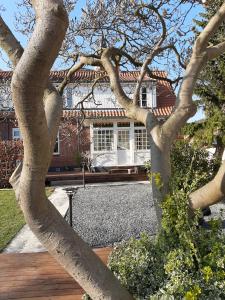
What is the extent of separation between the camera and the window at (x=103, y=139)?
862 inches

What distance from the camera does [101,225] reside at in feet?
26.0

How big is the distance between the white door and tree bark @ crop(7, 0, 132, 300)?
63.5 ft

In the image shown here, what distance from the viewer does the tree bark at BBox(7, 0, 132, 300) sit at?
4.92 feet

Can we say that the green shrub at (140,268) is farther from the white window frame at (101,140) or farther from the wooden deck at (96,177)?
the white window frame at (101,140)

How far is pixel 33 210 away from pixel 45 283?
6.19 ft

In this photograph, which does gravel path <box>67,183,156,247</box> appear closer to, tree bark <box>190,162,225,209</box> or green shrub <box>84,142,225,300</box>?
green shrub <box>84,142,225,300</box>

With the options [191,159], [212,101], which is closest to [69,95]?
[212,101]

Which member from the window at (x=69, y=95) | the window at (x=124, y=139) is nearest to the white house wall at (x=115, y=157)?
the window at (x=124, y=139)

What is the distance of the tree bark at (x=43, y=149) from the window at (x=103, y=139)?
19541 mm

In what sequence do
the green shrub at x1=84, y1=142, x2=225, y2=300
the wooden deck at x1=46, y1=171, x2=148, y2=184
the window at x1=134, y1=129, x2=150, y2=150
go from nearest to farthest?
the green shrub at x1=84, y1=142, x2=225, y2=300
the wooden deck at x1=46, y1=171, x2=148, y2=184
the window at x1=134, y1=129, x2=150, y2=150

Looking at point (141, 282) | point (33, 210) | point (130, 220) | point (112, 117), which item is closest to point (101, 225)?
point (130, 220)

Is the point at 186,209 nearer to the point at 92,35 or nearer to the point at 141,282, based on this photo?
the point at 141,282

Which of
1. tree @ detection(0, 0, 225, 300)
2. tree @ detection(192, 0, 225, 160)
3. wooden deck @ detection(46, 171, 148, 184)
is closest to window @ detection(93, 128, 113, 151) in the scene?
wooden deck @ detection(46, 171, 148, 184)

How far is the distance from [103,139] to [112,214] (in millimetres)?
13115
